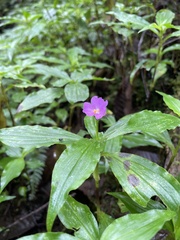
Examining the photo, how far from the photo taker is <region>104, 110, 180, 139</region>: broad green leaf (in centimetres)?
93

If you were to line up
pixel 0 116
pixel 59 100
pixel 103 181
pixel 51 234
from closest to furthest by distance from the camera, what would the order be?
pixel 51 234
pixel 0 116
pixel 103 181
pixel 59 100

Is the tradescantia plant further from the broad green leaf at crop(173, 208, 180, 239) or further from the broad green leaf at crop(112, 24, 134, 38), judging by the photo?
the broad green leaf at crop(112, 24, 134, 38)

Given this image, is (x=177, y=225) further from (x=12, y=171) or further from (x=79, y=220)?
(x=12, y=171)

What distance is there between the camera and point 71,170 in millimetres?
893

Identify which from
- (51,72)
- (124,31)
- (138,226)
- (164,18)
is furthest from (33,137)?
(124,31)

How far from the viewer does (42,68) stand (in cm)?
168

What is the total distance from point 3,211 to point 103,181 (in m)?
0.58

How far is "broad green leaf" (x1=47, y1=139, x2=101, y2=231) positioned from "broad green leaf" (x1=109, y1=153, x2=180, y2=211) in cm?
11

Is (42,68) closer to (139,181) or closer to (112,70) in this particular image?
(112,70)

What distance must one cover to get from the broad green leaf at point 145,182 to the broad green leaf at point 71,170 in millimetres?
108

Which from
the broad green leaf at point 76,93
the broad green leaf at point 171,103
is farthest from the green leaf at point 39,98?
the broad green leaf at point 171,103

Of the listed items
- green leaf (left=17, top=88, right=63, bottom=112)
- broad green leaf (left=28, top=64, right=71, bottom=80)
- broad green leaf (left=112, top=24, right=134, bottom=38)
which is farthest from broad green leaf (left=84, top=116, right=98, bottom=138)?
broad green leaf (left=112, top=24, right=134, bottom=38)

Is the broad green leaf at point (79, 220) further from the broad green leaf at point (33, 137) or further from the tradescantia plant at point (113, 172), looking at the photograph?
the broad green leaf at point (33, 137)

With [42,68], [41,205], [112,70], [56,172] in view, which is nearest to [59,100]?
[42,68]
